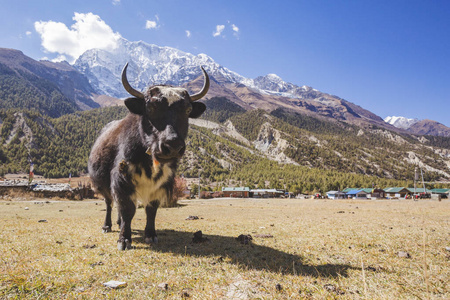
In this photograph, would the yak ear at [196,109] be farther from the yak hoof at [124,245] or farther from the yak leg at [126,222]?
the yak hoof at [124,245]

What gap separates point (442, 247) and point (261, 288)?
5.03 metres

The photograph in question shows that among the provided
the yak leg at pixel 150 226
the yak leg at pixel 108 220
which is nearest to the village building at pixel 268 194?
the yak leg at pixel 108 220

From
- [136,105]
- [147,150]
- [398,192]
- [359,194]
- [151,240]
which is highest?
[136,105]

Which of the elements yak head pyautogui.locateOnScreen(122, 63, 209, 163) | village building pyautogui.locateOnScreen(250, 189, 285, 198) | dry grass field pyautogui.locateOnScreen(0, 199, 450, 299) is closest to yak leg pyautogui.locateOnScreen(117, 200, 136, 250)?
dry grass field pyautogui.locateOnScreen(0, 199, 450, 299)

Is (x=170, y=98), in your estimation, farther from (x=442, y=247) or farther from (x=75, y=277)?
(x=442, y=247)

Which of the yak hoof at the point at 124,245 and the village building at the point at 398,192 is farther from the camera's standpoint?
the village building at the point at 398,192

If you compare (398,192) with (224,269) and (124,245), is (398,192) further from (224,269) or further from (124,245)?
(124,245)

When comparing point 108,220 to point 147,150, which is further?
point 108,220

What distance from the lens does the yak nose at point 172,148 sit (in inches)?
179

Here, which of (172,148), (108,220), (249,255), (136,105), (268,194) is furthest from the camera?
(268,194)

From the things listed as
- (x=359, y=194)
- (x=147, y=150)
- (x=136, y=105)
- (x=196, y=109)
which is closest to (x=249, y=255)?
(x=147, y=150)

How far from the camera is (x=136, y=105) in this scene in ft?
18.6

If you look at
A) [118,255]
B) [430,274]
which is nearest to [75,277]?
[118,255]

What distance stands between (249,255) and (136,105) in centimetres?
406
